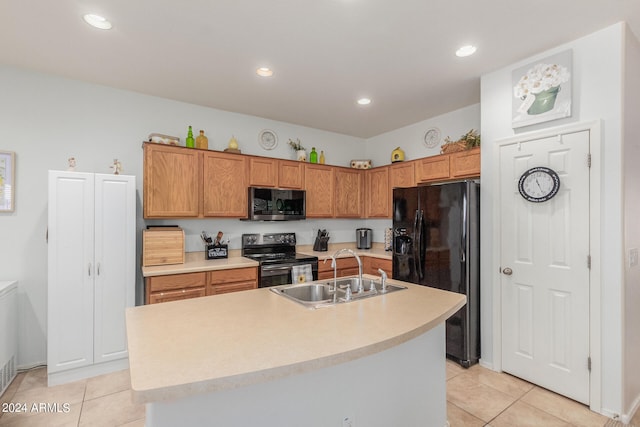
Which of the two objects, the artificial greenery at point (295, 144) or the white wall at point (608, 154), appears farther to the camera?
the artificial greenery at point (295, 144)

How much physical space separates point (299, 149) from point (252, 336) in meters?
3.50

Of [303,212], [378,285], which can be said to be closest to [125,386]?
[378,285]

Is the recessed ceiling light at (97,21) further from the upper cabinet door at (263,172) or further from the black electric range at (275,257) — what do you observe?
the black electric range at (275,257)

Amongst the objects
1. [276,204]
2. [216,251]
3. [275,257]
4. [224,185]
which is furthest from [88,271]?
[276,204]

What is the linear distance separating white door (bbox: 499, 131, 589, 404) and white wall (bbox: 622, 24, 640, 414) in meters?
0.22

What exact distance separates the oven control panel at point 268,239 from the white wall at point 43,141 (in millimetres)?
1211

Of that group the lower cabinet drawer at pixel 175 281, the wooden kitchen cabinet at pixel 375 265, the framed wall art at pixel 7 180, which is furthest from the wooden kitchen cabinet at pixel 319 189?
the framed wall art at pixel 7 180

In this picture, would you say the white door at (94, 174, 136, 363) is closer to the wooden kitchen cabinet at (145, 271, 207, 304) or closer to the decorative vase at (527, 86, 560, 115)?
the wooden kitchen cabinet at (145, 271, 207, 304)

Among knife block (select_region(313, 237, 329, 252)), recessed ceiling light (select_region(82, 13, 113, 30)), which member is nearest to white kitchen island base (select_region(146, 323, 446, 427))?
recessed ceiling light (select_region(82, 13, 113, 30))

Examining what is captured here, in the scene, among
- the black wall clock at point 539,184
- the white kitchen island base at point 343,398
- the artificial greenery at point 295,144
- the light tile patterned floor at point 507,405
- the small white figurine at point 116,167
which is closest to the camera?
the white kitchen island base at point 343,398

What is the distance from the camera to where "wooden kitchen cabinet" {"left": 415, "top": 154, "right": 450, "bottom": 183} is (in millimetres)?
3702

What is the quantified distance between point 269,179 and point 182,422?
3102 millimetres

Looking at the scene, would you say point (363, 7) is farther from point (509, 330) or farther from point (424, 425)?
point (509, 330)

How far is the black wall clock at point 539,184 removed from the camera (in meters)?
2.47
